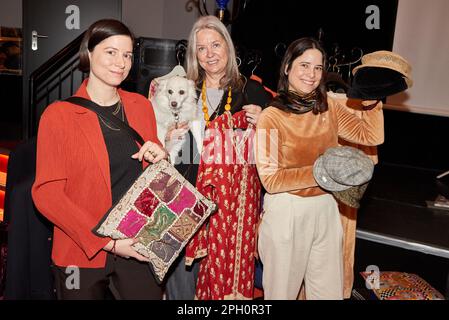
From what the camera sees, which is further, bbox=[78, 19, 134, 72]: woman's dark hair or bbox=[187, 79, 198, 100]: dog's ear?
bbox=[187, 79, 198, 100]: dog's ear

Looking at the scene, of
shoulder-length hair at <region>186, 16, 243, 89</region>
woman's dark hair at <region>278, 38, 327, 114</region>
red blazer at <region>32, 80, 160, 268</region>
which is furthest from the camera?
shoulder-length hair at <region>186, 16, 243, 89</region>

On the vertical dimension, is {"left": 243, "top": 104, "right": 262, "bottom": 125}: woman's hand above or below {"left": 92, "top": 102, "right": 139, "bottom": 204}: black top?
above

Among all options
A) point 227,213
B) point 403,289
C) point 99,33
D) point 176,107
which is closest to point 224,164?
point 227,213

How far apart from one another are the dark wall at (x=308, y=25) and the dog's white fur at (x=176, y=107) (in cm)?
378

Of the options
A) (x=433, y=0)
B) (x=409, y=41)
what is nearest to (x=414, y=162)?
A: (x=409, y=41)

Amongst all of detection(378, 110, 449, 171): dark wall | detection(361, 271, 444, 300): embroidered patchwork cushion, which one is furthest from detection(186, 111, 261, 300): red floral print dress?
detection(378, 110, 449, 171): dark wall

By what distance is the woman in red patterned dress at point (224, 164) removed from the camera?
224 centimetres

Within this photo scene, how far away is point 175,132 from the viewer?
2.26 m

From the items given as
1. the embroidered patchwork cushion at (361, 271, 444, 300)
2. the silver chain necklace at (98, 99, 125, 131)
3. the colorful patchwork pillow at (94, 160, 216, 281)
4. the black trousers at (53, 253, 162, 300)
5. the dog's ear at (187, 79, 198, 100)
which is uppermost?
the dog's ear at (187, 79, 198, 100)

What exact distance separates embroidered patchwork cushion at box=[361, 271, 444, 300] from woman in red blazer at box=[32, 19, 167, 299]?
5.58 feet

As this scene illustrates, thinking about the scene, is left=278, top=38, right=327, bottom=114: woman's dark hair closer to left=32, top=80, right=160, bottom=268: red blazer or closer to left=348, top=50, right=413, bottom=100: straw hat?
left=348, top=50, right=413, bottom=100: straw hat

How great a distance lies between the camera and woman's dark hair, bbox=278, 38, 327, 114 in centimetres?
204

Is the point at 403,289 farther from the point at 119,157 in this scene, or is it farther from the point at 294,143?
the point at 119,157

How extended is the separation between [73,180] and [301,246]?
1054 mm
